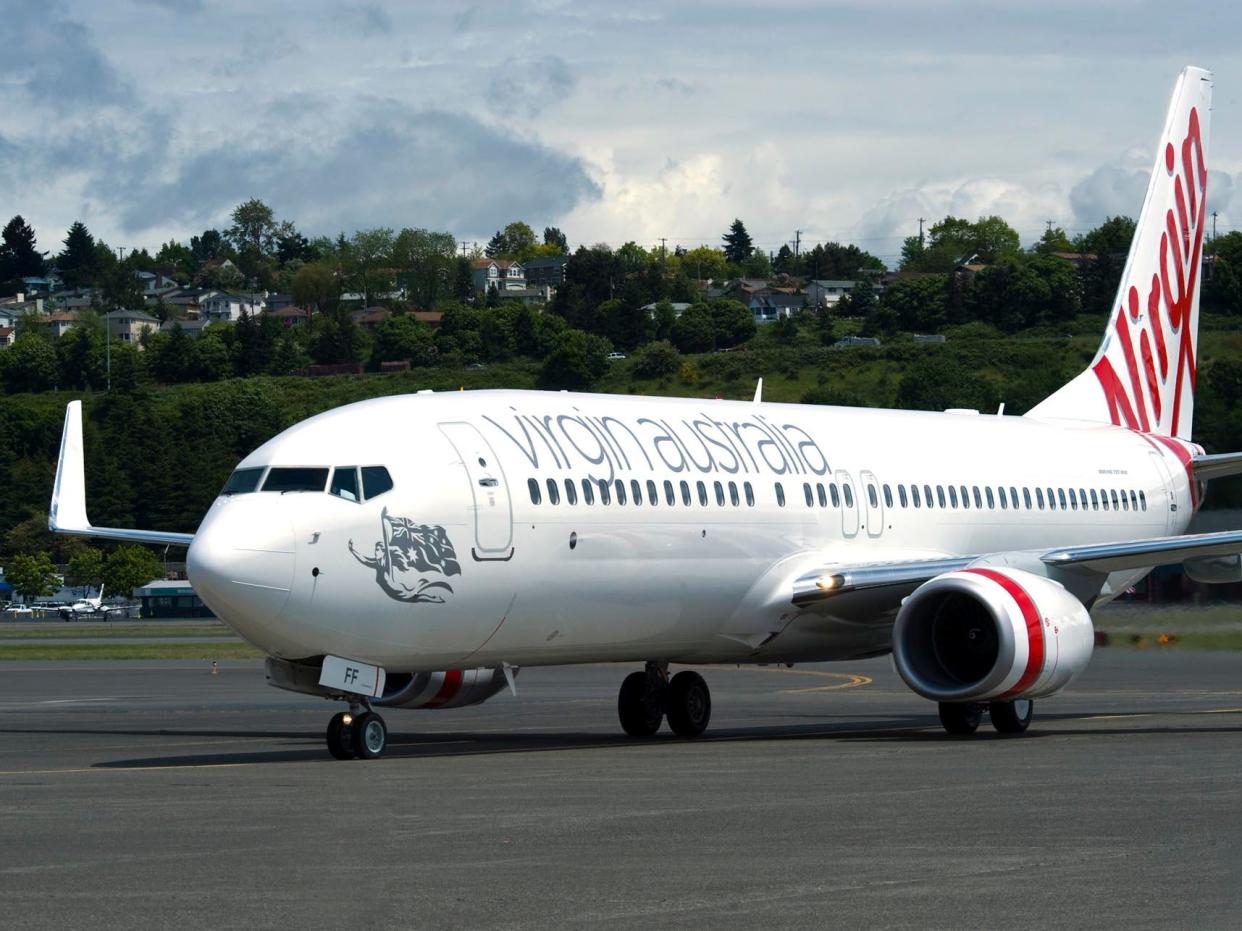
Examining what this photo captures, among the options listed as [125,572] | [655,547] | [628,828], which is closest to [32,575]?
[125,572]

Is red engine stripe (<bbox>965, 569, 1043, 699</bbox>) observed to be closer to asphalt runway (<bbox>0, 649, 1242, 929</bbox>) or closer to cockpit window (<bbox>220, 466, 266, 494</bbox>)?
asphalt runway (<bbox>0, 649, 1242, 929</bbox>)

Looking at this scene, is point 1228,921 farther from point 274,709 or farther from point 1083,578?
point 274,709

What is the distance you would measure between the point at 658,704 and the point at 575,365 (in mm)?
128147

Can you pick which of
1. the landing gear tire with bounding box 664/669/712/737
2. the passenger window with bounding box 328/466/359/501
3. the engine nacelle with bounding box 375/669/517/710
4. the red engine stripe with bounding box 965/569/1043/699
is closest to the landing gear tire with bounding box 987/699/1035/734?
the red engine stripe with bounding box 965/569/1043/699

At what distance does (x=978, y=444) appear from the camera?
1216 inches

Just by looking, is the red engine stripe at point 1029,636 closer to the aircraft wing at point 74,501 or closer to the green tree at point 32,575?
the aircraft wing at point 74,501

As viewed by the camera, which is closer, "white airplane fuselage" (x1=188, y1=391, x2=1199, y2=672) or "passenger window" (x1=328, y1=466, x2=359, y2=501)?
"white airplane fuselage" (x1=188, y1=391, x2=1199, y2=672)

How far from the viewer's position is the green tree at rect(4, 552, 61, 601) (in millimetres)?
141125

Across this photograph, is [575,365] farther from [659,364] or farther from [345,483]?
[345,483]

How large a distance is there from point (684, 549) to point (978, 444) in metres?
8.24

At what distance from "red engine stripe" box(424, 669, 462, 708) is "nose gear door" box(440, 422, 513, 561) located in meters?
2.97

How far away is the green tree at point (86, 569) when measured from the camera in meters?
148

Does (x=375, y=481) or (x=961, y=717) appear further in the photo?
(x=961, y=717)

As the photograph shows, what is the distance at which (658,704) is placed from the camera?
86.9 feet
